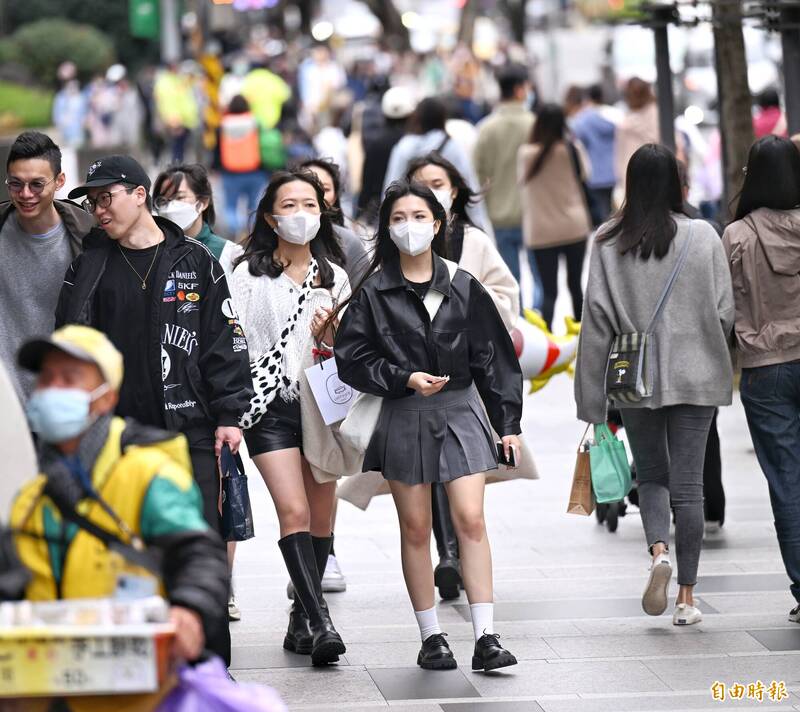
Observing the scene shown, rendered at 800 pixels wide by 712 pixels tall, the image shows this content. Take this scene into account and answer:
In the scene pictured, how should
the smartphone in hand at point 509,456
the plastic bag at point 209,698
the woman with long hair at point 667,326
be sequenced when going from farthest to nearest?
the woman with long hair at point 667,326 < the smartphone in hand at point 509,456 < the plastic bag at point 209,698

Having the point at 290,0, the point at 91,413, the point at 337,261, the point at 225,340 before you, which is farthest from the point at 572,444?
the point at 290,0

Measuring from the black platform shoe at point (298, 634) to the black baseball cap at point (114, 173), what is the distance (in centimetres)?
179

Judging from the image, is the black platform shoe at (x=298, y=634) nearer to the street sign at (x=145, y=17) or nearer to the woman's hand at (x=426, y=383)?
the woman's hand at (x=426, y=383)

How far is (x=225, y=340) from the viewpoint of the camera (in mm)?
6223

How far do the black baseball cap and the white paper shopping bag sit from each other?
1.14 m

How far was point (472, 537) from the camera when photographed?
254 inches

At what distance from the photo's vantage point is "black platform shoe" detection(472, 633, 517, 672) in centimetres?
636

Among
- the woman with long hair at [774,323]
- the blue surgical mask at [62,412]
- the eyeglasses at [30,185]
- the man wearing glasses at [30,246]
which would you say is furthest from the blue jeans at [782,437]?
the blue surgical mask at [62,412]

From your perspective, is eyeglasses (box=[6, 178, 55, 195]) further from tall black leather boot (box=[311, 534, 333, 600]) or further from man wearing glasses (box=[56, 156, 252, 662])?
tall black leather boot (box=[311, 534, 333, 600])

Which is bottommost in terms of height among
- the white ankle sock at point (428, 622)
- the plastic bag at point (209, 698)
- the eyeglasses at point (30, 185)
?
the white ankle sock at point (428, 622)

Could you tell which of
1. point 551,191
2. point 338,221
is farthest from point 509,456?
point 551,191

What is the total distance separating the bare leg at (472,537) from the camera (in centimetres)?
644

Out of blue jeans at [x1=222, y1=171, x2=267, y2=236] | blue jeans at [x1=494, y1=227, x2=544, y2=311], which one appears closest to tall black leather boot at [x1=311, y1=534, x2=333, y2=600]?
blue jeans at [x1=494, y1=227, x2=544, y2=311]

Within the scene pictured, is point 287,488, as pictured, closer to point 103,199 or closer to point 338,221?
point 103,199
